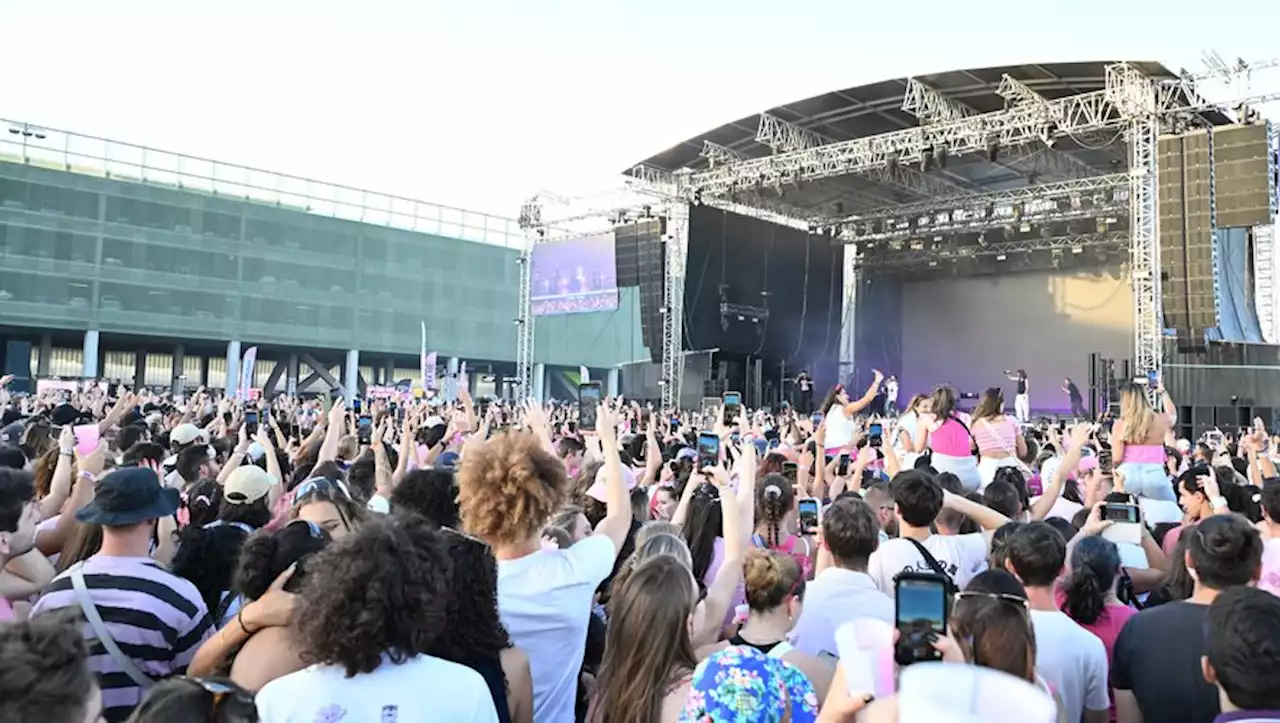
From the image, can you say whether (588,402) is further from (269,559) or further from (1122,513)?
(269,559)

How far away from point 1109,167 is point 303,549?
24.0 metres

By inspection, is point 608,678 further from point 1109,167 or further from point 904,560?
point 1109,167

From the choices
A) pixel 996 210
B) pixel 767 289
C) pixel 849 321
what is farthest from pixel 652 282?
pixel 996 210

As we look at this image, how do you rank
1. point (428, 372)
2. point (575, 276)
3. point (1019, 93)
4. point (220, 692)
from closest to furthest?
1. point (220, 692)
2. point (1019, 93)
3. point (428, 372)
4. point (575, 276)

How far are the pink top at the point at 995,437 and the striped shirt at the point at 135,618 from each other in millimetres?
5611

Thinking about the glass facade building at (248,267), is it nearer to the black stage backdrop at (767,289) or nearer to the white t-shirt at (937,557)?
the black stage backdrop at (767,289)

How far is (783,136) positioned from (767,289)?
5.12 metres

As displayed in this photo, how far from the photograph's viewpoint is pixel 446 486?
312 cm

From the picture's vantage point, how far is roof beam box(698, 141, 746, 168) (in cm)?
2195

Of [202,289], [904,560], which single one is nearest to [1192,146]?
[904,560]

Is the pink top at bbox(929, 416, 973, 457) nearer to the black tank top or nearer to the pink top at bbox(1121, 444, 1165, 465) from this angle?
the pink top at bbox(1121, 444, 1165, 465)

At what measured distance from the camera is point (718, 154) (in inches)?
872

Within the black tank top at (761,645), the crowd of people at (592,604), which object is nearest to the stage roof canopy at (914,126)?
the crowd of people at (592,604)

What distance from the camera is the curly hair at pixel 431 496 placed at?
3.07 meters
